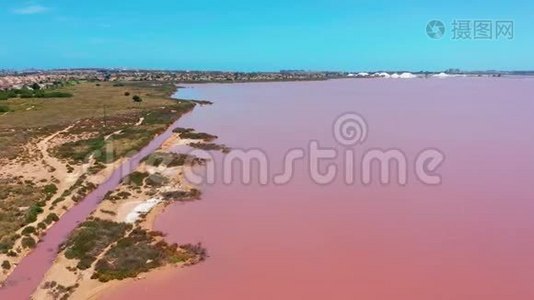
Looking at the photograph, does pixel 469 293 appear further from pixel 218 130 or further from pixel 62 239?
pixel 218 130

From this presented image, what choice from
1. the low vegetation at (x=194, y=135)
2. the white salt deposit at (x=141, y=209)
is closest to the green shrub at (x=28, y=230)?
the white salt deposit at (x=141, y=209)

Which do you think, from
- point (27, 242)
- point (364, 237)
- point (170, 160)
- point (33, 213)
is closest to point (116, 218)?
point (33, 213)

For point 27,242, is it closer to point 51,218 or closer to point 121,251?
point 51,218

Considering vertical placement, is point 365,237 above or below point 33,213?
below

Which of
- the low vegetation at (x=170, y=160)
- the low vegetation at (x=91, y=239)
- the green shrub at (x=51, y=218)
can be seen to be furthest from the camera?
the low vegetation at (x=170, y=160)

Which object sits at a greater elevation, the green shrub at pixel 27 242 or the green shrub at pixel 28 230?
the green shrub at pixel 28 230

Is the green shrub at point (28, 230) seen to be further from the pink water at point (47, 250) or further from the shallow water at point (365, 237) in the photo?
the shallow water at point (365, 237)

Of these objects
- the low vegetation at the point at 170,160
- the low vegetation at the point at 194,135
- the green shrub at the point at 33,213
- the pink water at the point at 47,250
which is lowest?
the pink water at the point at 47,250

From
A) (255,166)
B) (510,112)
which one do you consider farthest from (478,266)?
(510,112)

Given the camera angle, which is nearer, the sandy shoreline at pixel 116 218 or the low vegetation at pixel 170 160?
the sandy shoreline at pixel 116 218

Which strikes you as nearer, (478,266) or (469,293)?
(469,293)

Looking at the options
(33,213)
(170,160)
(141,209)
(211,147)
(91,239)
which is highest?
(211,147)
